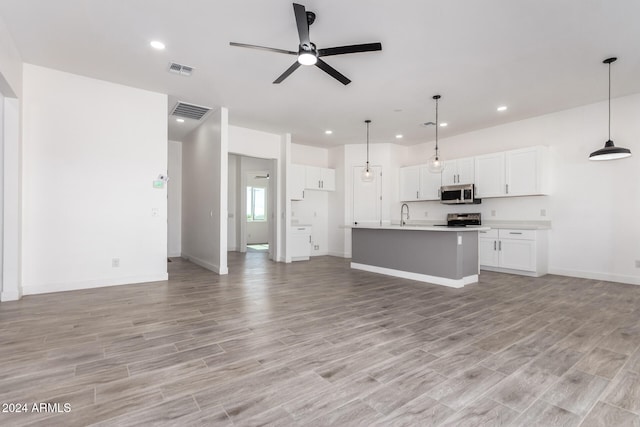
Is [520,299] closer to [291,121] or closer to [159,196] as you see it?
[291,121]

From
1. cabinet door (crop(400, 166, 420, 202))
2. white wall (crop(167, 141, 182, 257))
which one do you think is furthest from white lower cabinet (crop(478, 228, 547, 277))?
white wall (crop(167, 141, 182, 257))

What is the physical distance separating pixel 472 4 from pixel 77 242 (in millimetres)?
5521

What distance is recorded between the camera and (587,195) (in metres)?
5.29

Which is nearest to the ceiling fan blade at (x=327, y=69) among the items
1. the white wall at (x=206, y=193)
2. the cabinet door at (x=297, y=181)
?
the white wall at (x=206, y=193)

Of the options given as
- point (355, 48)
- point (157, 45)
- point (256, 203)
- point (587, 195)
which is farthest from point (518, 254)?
point (256, 203)

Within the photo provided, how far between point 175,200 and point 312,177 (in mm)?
3596

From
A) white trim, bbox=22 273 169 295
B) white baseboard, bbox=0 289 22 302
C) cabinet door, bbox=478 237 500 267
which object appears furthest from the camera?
cabinet door, bbox=478 237 500 267

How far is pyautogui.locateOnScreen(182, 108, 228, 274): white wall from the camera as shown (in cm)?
559

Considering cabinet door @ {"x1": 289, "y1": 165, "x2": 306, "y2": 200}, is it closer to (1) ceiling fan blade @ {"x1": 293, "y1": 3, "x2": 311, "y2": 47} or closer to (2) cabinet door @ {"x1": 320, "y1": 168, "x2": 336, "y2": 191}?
(2) cabinet door @ {"x1": 320, "y1": 168, "x2": 336, "y2": 191}

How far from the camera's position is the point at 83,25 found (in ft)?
10.4

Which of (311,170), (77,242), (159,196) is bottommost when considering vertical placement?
(77,242)

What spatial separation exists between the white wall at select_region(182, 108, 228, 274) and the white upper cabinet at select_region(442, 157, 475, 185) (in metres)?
4.77

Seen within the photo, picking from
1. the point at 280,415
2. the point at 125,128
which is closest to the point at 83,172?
the point at 125,128

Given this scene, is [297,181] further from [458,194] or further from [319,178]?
[458,194]
